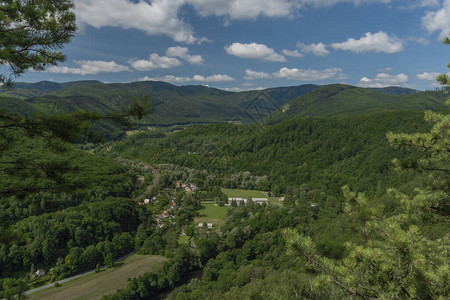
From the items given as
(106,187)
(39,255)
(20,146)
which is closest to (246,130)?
(106,187)

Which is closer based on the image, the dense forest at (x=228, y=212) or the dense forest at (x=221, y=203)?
the dense forest at (x=221, y=203)

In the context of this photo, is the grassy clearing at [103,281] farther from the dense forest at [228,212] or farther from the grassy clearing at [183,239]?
the grassy clearing at [183,239]

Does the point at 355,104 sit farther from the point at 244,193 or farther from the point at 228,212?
the point at 228,212

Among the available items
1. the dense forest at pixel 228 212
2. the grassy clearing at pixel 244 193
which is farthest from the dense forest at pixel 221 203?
the grassy clearing at pixel 244 193

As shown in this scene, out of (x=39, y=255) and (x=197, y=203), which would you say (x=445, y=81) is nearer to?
(x=39, y=255)

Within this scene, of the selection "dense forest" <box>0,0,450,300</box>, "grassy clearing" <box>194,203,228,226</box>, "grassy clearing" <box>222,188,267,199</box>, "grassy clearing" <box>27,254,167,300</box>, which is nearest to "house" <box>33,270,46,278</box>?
"dense forest" <box>0,0,450,300</box>
